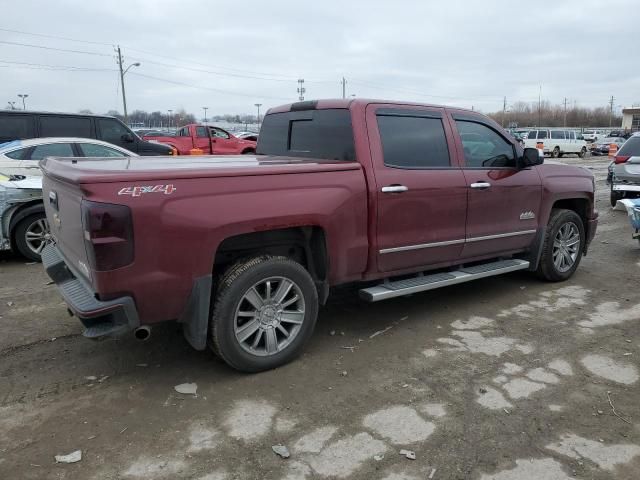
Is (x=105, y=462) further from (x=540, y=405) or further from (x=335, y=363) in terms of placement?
(x=540, y=405)

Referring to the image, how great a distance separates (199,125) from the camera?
20.8 m

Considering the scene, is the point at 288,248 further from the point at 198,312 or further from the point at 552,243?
the point at 552,243

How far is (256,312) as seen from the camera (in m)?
3.74

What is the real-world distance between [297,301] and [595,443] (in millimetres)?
2086

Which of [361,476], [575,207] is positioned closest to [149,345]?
[361,476]

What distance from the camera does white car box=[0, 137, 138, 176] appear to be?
750cm

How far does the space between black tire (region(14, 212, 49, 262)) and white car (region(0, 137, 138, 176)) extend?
0.92 meters

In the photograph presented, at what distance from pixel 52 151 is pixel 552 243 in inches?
280

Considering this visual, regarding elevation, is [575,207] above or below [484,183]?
below

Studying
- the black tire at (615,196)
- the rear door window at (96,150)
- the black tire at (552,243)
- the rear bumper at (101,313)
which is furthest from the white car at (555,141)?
the rear bumper at (101,313)

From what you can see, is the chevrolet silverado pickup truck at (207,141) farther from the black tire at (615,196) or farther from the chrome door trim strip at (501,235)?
the chrome door trim strip at (501,235)

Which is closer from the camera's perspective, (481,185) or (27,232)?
(481,185)

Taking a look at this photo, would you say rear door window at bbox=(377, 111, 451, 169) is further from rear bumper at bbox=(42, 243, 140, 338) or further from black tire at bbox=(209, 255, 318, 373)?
rear bumper at bbox=(42, 243, 140, 338)

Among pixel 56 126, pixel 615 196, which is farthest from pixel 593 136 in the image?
pixel 56 126
